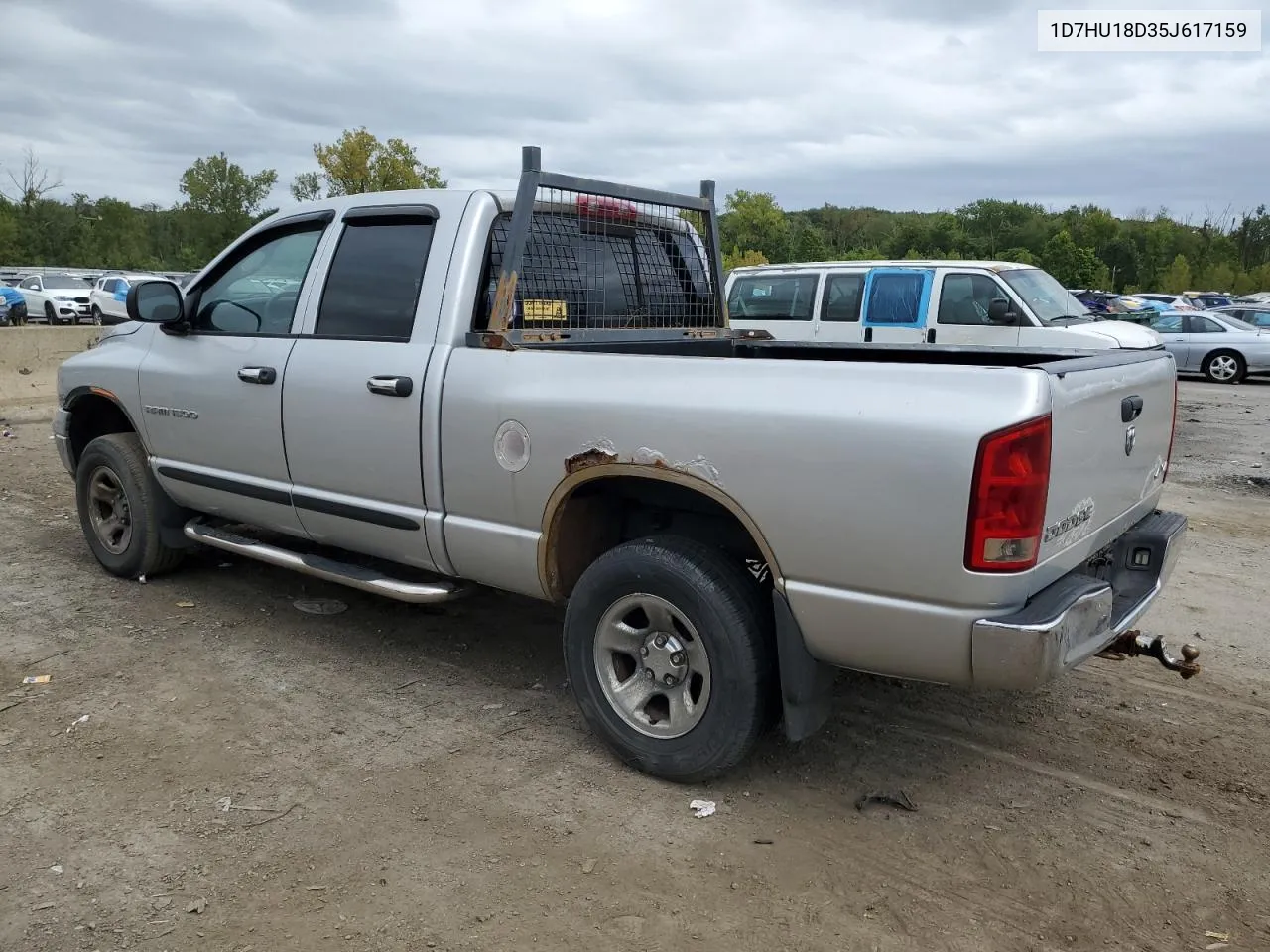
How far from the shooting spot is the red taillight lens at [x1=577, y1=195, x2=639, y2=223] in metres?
4.38

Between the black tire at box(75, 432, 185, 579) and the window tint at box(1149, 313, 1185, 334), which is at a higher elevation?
the window tint at box(1149, 313, 1185, 334)

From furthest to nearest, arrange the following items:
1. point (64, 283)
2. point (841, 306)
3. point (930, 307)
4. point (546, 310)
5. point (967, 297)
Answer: point (64, 283), point (841, 306), point (930, 307), point (967, 297), point (546, 310)

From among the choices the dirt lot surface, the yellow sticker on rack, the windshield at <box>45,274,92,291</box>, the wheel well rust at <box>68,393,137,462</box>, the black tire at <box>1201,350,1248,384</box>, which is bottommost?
the dirt lot surface

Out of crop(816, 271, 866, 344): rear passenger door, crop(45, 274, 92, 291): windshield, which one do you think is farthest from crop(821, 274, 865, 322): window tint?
crop(45, 274, 92, 291): windshield

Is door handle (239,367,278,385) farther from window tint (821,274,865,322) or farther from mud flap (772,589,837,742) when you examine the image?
window tint (821,274,865,322)

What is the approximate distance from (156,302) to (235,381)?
25.5 inches

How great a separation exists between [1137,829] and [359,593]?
152 inches

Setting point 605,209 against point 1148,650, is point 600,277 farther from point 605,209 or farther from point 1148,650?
point 1148,650

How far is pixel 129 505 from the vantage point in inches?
209

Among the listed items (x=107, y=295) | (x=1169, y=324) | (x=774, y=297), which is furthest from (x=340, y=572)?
(x=107, y=295)

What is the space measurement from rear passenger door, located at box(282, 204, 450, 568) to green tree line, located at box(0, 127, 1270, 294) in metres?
36.9

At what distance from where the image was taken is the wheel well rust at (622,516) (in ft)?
10.7

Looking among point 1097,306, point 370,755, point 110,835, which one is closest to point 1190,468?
point 370,755

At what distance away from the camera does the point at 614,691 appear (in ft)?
11.6
